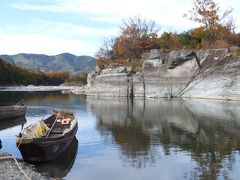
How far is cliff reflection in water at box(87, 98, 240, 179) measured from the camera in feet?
72.7

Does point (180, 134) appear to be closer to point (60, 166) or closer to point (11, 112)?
point (60, 166)

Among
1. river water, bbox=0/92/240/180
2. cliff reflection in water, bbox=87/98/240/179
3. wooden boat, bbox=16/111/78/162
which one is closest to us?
river water, bbox=0/92/240/180

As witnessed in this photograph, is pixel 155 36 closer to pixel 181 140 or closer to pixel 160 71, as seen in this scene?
pixel 160 71

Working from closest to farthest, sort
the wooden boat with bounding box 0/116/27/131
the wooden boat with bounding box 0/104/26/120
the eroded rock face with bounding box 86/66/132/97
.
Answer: the wooden boat with bounding box 0/116/27/131 → the wooden boat with bounding box 0/104/26/120 → the eroded rock face with bounding box 86/66/132/97

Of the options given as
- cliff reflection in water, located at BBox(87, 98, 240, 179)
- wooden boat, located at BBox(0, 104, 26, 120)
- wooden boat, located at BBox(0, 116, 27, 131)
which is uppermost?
wooden boat, located at BBox(0, 104, 26, 120)

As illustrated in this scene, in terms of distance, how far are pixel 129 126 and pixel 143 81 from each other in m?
38.8

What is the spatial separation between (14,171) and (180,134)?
1606 centimetres

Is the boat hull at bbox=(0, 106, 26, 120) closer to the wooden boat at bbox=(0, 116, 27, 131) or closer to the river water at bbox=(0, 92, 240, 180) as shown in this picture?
the wooden boat at bbox=(0, 116, 27, 131)

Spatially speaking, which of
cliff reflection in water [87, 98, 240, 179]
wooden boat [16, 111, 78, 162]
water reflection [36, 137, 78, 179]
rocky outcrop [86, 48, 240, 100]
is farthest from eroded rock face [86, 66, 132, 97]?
water reflection [36, 137, 78, 179]

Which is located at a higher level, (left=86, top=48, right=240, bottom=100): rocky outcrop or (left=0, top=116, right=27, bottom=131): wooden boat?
(left=86, top=48, right=240, bottom=100): rocky outcrop

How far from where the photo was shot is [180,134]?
31188 mm

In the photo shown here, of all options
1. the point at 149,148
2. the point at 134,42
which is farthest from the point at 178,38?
the point at 149,148

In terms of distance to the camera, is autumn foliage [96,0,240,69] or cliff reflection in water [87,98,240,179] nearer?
cliff reflection in water [87,98,240,179]

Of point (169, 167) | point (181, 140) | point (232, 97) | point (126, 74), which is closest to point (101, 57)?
point (126, 74)
